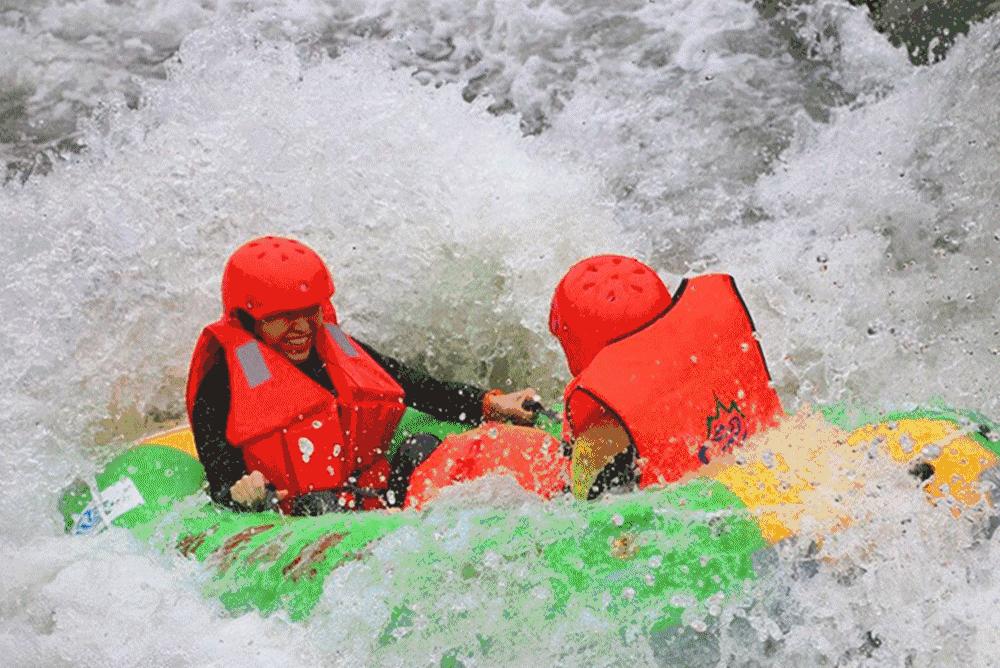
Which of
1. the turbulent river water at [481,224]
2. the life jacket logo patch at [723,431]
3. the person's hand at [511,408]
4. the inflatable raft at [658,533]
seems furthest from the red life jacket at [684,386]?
the person's hand at [511,408]

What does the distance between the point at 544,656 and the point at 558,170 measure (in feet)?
12.2

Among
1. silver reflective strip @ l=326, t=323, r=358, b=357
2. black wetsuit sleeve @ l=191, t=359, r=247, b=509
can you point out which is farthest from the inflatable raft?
silver reflective strip @ l=326, t=323, r=358, b=357

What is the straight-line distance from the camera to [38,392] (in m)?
4.43

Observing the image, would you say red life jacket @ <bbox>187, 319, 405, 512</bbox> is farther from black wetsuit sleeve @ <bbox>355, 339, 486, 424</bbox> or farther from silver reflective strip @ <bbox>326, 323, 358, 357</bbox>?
black wetsuit sleeve @ <bbox>355, 339, 486, 424</bbox>

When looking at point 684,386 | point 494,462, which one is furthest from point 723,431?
point 494,462

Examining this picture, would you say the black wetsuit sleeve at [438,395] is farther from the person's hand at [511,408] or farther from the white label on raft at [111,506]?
the white label on raft at [111,506]

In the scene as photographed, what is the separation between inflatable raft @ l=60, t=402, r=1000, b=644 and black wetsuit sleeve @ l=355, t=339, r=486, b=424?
118cm

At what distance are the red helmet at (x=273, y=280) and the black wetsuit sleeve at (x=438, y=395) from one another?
1.78ft

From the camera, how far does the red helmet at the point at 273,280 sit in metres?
3.66

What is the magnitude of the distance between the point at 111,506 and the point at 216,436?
0.43m

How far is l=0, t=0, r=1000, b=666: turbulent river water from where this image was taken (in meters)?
2.58

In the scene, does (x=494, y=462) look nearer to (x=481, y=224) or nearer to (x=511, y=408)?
(x=511, y=408)

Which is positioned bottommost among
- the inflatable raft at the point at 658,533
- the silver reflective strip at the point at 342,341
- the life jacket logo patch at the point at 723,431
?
the silver reflective strip at the point at 342,341

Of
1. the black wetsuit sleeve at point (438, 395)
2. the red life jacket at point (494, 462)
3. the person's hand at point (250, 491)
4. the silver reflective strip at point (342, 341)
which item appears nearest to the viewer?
the red life jacket at point (494, 462)
